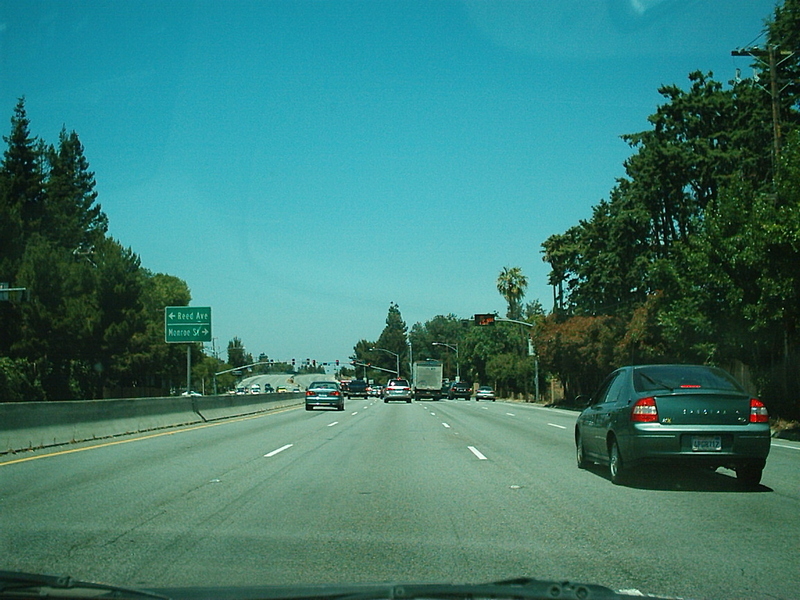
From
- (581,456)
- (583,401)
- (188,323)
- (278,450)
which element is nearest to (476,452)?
(581,456)

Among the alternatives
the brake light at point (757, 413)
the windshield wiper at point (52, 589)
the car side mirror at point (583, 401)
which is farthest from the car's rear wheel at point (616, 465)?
the windshield wiper at point (52, 589)

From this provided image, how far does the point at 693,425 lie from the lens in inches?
440

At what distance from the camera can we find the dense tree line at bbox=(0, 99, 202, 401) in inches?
2183

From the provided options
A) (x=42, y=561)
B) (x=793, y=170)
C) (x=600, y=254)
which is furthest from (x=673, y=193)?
(x=42, y=561)

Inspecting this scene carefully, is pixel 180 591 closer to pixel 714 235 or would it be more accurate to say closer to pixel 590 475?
pixel 590 475

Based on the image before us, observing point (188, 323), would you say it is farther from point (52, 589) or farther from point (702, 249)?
point (52, 589)

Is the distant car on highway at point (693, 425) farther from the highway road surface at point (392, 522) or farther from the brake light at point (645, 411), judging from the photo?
the highway road surface at point (392, 522)

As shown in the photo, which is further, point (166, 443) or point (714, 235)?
point (714, 235)

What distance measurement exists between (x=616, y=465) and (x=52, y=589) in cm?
897

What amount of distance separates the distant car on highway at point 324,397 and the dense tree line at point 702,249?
14555mm

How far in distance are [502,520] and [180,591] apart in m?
4.93

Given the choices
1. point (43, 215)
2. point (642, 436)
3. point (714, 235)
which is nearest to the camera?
point (642, 436)

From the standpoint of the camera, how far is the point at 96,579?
6.63 m

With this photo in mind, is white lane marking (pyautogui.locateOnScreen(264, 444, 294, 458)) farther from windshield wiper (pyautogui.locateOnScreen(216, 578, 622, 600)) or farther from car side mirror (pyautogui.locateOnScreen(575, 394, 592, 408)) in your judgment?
windshield wiper (pyautogui.locateOnScreen(216, 578, 622, 600))
